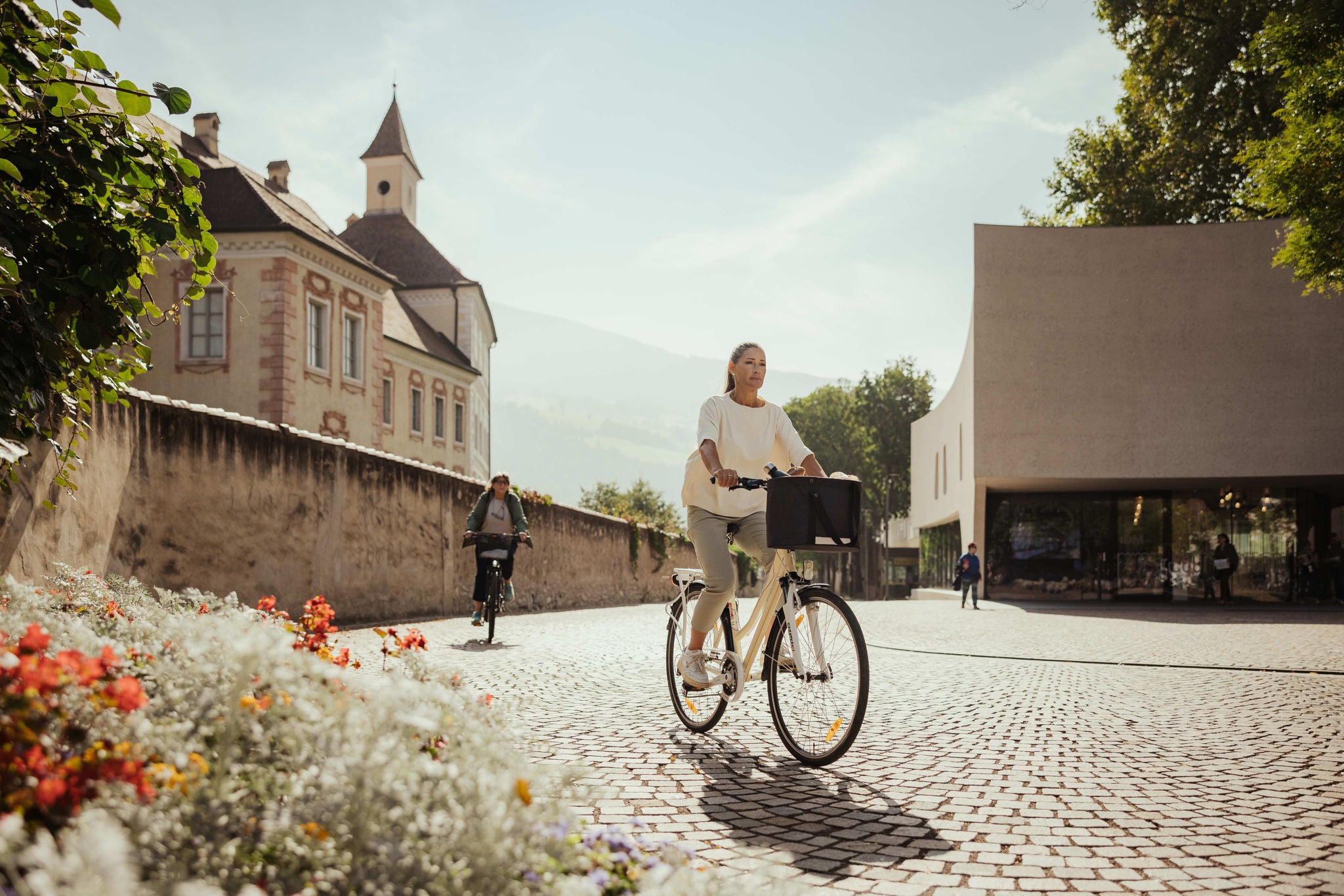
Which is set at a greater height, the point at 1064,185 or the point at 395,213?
the point at 395,213

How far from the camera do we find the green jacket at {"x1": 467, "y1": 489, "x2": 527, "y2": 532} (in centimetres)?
1163

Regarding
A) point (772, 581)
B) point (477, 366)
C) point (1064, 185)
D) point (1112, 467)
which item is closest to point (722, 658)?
point (772, 581)

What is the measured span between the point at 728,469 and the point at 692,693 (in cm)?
142

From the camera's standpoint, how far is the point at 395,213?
4844cm

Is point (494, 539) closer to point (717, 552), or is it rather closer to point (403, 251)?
point (717, 552)

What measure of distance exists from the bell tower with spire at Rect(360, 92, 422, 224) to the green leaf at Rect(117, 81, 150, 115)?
153ft

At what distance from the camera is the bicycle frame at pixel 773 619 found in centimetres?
491

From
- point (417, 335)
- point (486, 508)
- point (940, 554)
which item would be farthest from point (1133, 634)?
point (417, 335)

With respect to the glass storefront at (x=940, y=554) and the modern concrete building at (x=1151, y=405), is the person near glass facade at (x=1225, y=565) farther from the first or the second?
the glass storefront at (x=940, y=554)

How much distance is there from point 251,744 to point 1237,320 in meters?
30.1

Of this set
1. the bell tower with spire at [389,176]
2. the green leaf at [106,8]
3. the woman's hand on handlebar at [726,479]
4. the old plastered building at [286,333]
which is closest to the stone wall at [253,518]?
the green leaf at [106,8]

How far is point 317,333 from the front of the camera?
2897 cm

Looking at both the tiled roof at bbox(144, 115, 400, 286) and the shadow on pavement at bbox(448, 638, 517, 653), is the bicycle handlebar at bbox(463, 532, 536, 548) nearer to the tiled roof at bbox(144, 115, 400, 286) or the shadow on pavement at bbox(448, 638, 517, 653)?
the shadow on pavement at bbox(448, 638, 517, 653)

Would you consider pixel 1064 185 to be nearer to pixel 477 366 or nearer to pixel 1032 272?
pixel 1032 272
